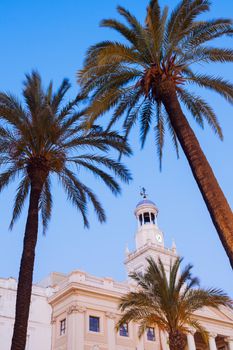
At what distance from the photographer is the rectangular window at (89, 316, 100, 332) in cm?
3653

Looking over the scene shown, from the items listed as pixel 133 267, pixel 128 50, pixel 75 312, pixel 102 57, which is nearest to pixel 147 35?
pixel 128 50

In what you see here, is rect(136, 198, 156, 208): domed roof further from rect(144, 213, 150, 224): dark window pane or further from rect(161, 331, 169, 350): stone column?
rect(161, 331, 169, 350): stone column

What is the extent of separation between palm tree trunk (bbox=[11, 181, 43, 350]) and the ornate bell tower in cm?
3542

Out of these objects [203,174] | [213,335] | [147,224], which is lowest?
[203,174]

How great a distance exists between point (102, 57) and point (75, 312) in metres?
26.3

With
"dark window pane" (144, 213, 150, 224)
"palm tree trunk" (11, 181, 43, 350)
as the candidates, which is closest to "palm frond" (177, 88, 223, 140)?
"palm tree trunk" (11, 181, 43, 350)

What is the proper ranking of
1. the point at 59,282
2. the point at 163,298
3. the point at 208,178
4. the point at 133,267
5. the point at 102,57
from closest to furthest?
the point at 208,178 → the point at 102,57 → the point at 163,298 → the point at 59,282 → the point at 133,267

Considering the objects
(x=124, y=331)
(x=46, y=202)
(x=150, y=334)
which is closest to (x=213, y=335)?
(x=150, y=334)

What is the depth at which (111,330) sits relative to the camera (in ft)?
123

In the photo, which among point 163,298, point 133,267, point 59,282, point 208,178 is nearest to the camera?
point 208,178

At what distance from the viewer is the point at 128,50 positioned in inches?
600

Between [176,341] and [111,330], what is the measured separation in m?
14.2

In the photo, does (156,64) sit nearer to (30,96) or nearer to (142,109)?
(142,109)

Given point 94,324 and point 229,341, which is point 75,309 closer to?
point 94,324
